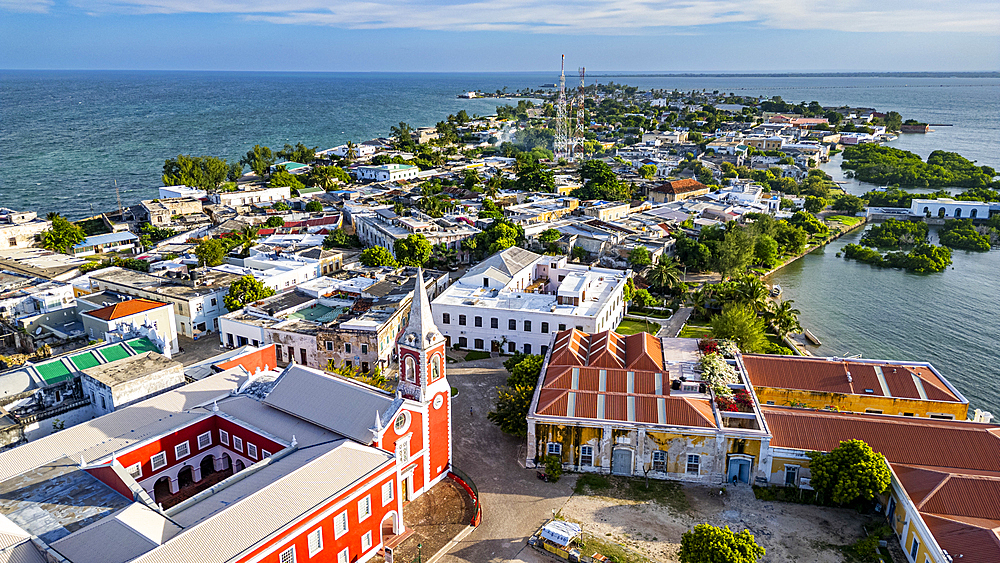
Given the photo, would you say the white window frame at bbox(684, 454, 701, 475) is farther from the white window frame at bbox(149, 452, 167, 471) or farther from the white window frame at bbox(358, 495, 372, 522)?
the white window frame at bbox(149, 452, 167, 471)

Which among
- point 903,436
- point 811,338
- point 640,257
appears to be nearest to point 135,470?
point 903,436

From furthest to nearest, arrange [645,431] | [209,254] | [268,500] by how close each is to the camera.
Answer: [209,254]
[645,431]
[268,500]

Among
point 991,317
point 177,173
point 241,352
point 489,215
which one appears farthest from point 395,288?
point 177,173

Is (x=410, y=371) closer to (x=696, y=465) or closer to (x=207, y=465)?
(x=207, y=465)

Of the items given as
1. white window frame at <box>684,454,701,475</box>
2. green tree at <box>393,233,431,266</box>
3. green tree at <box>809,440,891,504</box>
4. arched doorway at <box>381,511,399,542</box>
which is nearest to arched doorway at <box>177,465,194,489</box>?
arched doorway at <box>381,511,399,542</box>

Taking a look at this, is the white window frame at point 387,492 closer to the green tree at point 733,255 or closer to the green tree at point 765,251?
the green tree at point 733,255
